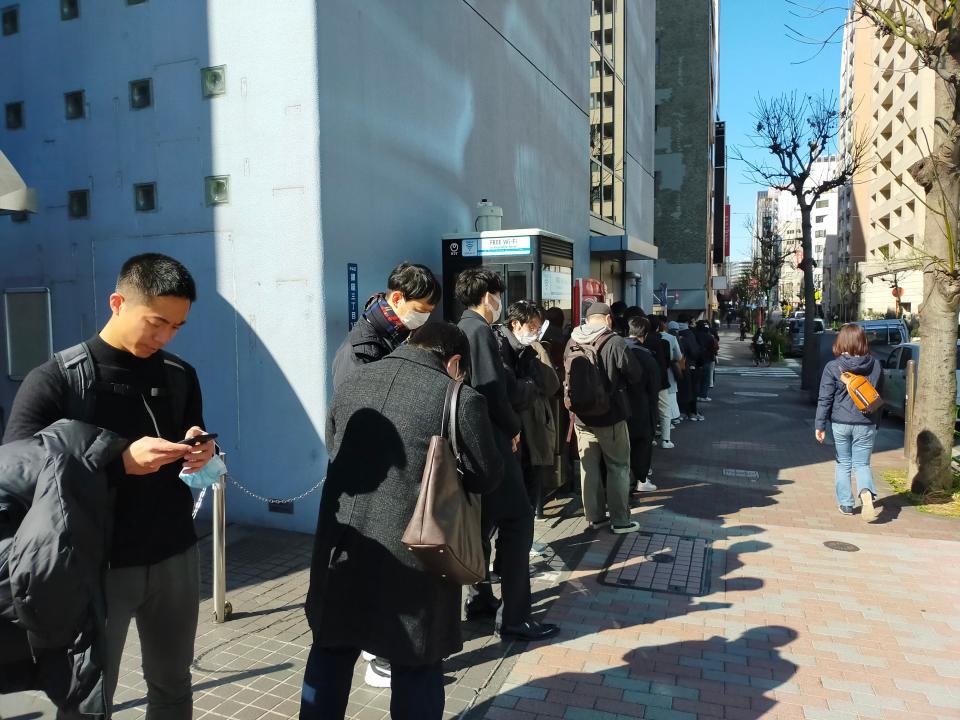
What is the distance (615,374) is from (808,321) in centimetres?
1640

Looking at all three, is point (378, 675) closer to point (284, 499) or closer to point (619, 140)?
point (284, 499)

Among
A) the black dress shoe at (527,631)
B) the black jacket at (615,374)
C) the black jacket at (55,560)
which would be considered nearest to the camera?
the black jacket at (55,560)

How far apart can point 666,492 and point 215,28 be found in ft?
20.9

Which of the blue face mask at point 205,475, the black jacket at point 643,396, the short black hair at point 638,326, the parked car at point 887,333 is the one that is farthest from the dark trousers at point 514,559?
the parked car at point 887,333

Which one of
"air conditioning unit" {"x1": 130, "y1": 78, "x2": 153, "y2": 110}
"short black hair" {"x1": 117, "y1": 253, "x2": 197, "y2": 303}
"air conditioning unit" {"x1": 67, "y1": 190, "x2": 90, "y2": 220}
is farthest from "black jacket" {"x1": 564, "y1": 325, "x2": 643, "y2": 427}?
"air conditioning unit" {"x1": 67, "y1": 190, "x2": 90, "y2": 220}

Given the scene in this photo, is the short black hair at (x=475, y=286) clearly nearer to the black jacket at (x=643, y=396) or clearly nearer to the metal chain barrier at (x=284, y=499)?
the metal chain barrier at (x=284, y=499)

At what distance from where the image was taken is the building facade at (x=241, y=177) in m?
5.99

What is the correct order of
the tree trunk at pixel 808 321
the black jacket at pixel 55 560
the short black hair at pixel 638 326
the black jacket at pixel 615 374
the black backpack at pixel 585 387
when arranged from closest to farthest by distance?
the black jacket at pixel 55 560 < the black backpack at pixel 585 387 < the black jacket at pixel 615 374 < the short black hair at pixel 638 326 < the tree trunk at pixel 808 321

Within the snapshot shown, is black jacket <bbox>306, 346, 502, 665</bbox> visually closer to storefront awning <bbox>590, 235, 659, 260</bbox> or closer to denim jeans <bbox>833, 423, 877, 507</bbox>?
denim jeans <bbox>833, 423, 877, 507</bbox>

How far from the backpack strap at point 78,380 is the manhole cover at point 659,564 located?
3877 mm

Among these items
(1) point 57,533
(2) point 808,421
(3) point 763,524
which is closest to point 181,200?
(1) point 57,533

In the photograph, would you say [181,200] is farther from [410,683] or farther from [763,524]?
[763,524]

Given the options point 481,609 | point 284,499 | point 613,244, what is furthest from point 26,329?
point 613,244

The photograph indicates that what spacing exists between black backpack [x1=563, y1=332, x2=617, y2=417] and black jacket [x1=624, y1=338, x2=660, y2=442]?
1040 mm
